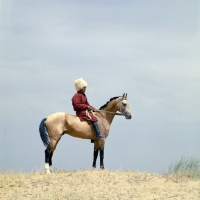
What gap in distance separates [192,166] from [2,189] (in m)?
5.24

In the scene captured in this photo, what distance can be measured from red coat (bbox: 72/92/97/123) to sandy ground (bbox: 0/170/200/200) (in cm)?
153

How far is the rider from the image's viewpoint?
13.4m

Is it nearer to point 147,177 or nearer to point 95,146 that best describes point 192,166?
point 147,177

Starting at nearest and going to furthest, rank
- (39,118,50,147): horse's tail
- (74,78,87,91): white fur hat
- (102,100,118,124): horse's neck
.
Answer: (39,118,50,147): horse's tail < (74,78,87,91): white fur hat < (102,100,118,124): horse's neck

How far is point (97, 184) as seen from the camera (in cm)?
1179

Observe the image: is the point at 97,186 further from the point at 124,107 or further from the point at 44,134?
the point at 124,107

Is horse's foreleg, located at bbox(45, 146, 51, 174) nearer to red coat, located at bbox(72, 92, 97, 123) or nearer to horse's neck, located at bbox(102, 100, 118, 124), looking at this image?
red coat, located at bbox(72, 92, 97, 123)

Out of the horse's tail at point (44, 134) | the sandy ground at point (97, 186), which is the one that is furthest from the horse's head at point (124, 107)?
the horse's tail at point (44, 134)

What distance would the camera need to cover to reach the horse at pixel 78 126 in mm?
13016

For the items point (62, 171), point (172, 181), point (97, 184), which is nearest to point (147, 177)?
point (172, 181)

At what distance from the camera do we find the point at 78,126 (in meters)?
13.2

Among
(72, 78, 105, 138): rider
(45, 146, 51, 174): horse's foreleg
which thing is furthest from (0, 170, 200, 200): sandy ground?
(72, 78, 105, 138): rider

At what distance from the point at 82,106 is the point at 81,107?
39 millimetres

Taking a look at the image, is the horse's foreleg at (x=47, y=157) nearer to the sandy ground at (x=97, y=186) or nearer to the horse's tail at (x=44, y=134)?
the horse's tail at (x=44, y=134)
